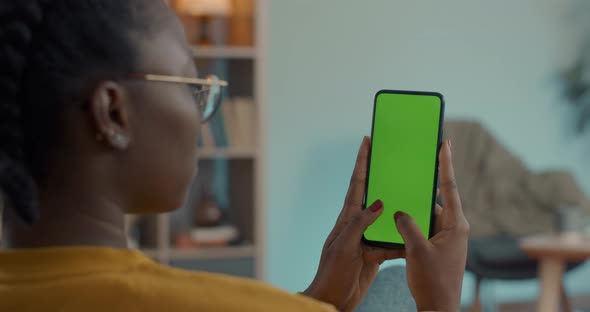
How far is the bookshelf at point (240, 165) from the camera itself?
3.84 m

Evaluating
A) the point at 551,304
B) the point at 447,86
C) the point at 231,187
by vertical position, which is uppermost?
the point at 447,86

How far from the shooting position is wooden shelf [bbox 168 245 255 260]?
384cm

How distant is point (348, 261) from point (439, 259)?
12 centimetres

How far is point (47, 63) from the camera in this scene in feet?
2.07

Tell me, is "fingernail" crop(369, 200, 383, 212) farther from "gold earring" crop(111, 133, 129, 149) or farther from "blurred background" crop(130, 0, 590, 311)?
"blurred background" crop(130, 0, 590, 311)

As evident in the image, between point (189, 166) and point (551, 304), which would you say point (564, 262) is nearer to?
point (551, 304)

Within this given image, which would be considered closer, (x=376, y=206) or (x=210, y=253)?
(x=376, y=206)

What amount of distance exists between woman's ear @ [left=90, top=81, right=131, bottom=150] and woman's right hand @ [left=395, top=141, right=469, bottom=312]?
0.91 feet

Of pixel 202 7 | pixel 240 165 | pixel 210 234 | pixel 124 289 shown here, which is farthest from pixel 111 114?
pixel 240 165

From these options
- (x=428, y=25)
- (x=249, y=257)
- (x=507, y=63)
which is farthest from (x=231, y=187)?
(x=507, y=63)

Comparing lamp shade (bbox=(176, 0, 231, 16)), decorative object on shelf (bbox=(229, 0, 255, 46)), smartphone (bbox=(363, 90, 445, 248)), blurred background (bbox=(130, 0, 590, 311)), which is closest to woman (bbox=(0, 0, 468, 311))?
smartphone (bbox=(363, 90, 445, 248))

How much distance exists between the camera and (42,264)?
0.63 m

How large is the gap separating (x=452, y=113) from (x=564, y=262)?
1.09 m

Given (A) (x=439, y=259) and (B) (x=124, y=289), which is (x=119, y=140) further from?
(A) (x=439, y=259)
